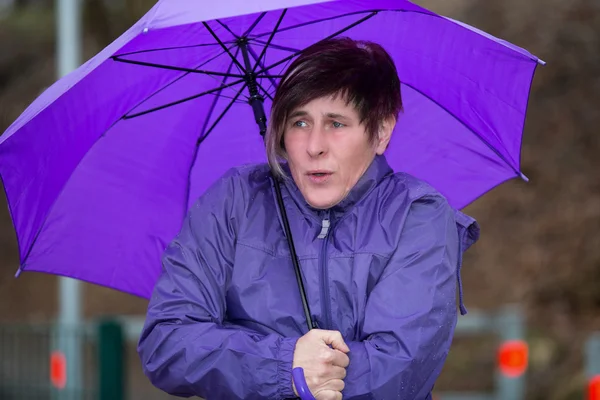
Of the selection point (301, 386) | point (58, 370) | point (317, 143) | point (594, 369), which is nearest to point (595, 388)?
point (594, 369)

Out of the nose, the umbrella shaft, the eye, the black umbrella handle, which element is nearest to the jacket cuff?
the black umbrella handle

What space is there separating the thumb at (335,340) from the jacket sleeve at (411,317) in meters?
0.04

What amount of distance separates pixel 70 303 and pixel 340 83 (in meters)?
7.79

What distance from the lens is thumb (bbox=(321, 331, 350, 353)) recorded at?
2971 millimetres

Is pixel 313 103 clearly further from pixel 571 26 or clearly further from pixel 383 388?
pixel 571 26

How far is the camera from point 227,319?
325 centimetres

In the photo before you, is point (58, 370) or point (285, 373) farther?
point (58, 370)

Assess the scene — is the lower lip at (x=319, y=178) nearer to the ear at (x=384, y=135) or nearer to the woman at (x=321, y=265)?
the woman at (x=321, y=265)

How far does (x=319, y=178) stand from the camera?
10.8ft

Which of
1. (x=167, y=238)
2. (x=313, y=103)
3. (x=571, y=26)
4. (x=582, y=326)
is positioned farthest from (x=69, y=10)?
(x=313, y=103)

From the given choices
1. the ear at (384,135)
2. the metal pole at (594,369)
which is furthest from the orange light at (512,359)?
the ear at (384,135)

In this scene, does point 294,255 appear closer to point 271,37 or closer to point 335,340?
point 335,340

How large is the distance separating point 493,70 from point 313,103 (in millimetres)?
879

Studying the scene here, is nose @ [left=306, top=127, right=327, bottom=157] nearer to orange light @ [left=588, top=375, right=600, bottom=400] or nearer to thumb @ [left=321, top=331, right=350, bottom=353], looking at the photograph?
thumb @ [left=321, top=331, right=350, bottom=353]
